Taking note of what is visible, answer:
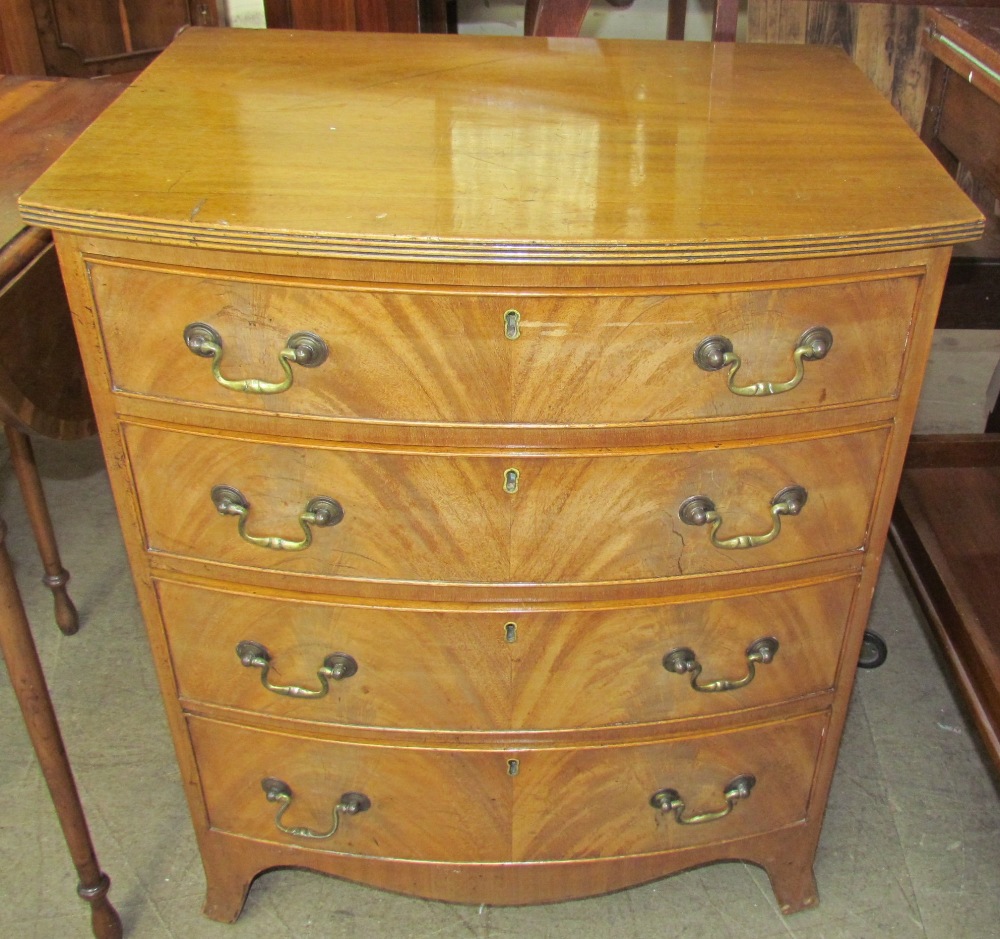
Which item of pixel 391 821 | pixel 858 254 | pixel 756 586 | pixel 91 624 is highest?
pixel 858 254

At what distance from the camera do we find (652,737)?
1.31 meters

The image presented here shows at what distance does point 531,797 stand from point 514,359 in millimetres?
583

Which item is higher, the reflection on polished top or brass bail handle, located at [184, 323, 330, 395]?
the reflection on polished top

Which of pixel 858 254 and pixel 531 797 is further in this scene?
pixel 531 797

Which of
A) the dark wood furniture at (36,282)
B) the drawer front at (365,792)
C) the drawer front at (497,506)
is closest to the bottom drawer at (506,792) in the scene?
the drawer front at (365,792)

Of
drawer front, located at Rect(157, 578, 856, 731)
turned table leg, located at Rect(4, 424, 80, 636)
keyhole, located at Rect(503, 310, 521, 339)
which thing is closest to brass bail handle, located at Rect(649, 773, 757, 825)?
drawer front, located at Rect(157, 578, 856, 731)

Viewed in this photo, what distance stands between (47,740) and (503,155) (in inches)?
34.6

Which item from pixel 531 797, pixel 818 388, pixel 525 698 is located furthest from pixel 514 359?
pixel 531 797

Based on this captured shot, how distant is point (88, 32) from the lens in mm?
2732

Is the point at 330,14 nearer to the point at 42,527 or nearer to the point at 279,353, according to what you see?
the point at 42,527

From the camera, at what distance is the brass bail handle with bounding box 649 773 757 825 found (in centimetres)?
136

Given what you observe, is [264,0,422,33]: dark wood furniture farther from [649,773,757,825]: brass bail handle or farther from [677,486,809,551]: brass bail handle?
[649,773,757,825]: brass bail handle

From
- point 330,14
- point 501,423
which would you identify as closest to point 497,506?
point 501,423

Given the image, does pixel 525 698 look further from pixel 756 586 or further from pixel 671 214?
pixel 671 214
